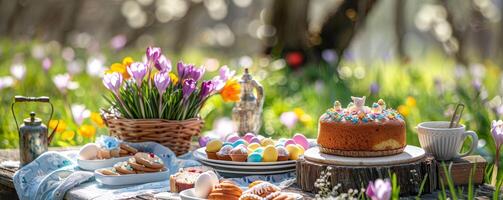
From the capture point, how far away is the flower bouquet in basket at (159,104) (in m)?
3.33

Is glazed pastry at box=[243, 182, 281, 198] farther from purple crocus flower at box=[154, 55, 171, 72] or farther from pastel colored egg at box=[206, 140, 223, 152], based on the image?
purple crocus flower at box=[154, 55, 171, 72]

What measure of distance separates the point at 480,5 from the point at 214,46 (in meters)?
7.98

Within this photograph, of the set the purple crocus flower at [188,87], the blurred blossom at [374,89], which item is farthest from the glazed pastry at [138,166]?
the blurred blossom at [374,89]

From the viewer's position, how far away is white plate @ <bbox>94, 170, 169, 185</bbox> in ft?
9.54

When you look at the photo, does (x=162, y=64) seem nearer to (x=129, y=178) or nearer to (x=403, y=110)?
(x=129, y=178)

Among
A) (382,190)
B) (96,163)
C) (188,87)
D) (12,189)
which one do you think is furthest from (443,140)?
(12,189)

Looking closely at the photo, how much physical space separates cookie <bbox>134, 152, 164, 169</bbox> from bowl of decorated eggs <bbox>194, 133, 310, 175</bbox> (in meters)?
0.16

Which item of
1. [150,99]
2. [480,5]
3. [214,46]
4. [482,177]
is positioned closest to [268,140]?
[150,99]

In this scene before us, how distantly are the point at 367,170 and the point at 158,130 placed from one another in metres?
1.04

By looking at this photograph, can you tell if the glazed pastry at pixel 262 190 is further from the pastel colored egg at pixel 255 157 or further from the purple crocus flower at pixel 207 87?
the purple crocus flower at pixel 207 87

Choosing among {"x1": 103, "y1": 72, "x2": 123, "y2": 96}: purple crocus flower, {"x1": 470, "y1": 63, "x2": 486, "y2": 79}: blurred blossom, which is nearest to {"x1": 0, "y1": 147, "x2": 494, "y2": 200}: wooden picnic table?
{"x1": 103, "y1": 72, "x2": 123, "y2": 96}: purple crocus flower

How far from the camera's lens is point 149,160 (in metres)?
3.00

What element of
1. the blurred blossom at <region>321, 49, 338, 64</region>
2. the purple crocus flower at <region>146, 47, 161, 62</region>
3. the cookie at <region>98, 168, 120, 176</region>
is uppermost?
the blurred blossom at <region>321, 49, 338, 64</region>

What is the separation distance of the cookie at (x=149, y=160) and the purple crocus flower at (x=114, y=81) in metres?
0.38
